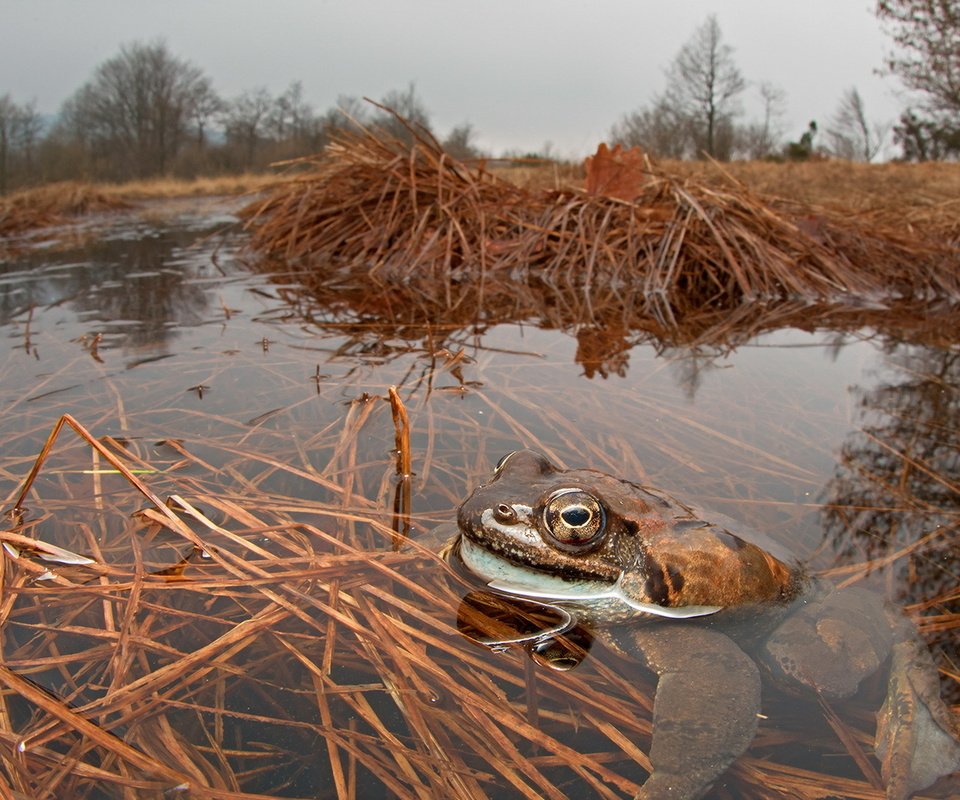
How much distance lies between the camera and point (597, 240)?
5.93 meters

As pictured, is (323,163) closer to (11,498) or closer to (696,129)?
(11,498)

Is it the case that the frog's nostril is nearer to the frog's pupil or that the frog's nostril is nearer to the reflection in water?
the frog's pupil

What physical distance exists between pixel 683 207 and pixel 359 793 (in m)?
5.89

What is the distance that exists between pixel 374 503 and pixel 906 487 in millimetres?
1796

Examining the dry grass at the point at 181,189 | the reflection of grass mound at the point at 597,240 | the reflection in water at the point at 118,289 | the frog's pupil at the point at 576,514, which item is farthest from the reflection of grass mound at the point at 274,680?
the dry grass at the point at 181,189

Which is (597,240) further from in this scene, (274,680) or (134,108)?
(134,108)

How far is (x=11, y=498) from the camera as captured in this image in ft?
6.08

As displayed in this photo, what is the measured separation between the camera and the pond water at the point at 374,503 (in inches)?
46.2

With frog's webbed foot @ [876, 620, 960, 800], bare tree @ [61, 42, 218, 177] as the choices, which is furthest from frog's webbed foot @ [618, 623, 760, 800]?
bare tree @ [61, 42, 218, 177]

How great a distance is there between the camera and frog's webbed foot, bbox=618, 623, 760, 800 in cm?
113

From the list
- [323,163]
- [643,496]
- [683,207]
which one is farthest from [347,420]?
[323,163]

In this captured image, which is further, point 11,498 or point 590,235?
point 590,235

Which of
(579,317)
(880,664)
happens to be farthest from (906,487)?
(579,317)

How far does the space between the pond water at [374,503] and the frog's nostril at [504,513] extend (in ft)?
0.89
